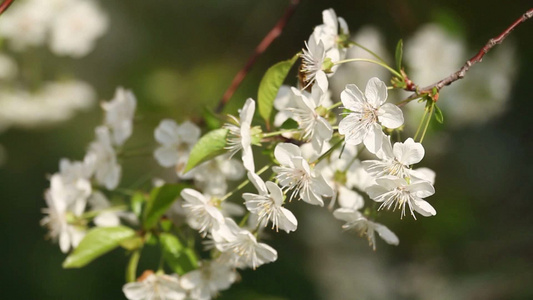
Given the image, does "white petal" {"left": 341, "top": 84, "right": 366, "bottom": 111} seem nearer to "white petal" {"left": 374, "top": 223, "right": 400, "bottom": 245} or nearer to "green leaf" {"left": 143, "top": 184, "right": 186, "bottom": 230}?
"white petal" {"left": 374, "top": 223, "right": 400, "bottom": 245}

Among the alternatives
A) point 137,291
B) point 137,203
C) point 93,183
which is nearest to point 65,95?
point 93,183

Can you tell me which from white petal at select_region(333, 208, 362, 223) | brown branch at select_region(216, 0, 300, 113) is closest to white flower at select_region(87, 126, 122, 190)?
brown branch at select_region(216, 0, 300, 113)

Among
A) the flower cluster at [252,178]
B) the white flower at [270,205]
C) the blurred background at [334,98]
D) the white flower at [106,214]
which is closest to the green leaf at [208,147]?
the flower cluster at [252,178]

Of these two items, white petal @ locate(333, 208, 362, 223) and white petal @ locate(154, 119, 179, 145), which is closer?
white petal @ locate(333, 208, 362, 223)

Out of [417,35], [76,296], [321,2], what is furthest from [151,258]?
[417,35]

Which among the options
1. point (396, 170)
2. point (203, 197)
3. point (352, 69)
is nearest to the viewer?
point (396, 170)

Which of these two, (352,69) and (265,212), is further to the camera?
(352,69)

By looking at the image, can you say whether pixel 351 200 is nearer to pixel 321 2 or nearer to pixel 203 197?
pixel 203 197

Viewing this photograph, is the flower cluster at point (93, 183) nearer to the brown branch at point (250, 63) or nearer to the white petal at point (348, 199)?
the brown branch at point (250, 63)
